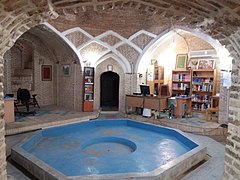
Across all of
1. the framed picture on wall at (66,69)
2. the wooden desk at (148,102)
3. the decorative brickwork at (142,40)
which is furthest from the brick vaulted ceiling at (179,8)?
the framed picture on wall at (66,69)

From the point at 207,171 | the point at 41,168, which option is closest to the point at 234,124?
the point at 207,171

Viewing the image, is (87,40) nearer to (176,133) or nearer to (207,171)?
(176,133)

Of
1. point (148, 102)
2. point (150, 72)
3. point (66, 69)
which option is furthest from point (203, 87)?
point (66, 69)

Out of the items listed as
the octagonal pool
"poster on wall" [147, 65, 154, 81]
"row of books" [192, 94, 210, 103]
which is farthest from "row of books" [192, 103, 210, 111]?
the octagonal pool

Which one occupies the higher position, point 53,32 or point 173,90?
point 53,32

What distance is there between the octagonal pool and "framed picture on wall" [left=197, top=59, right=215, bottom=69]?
4267 millimetres

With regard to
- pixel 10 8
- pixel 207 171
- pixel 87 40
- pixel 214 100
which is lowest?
pixel 207 171

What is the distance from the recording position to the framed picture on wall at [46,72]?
11492 millimetres

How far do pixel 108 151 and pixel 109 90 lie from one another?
6.05 meters

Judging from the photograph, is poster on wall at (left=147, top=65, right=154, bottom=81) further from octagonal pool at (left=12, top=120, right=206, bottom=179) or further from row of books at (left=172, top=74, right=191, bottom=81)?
octagonal pool at (left=12, top=120, right=206, bottom=179)

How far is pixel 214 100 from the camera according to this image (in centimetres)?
972

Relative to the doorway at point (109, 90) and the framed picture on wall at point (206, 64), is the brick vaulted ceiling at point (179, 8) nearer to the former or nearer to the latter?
the framed picture on wall at point (206, 64)

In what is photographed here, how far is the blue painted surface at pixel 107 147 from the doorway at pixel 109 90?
3.10 metres

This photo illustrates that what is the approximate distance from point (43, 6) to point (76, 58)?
8.00 meters
